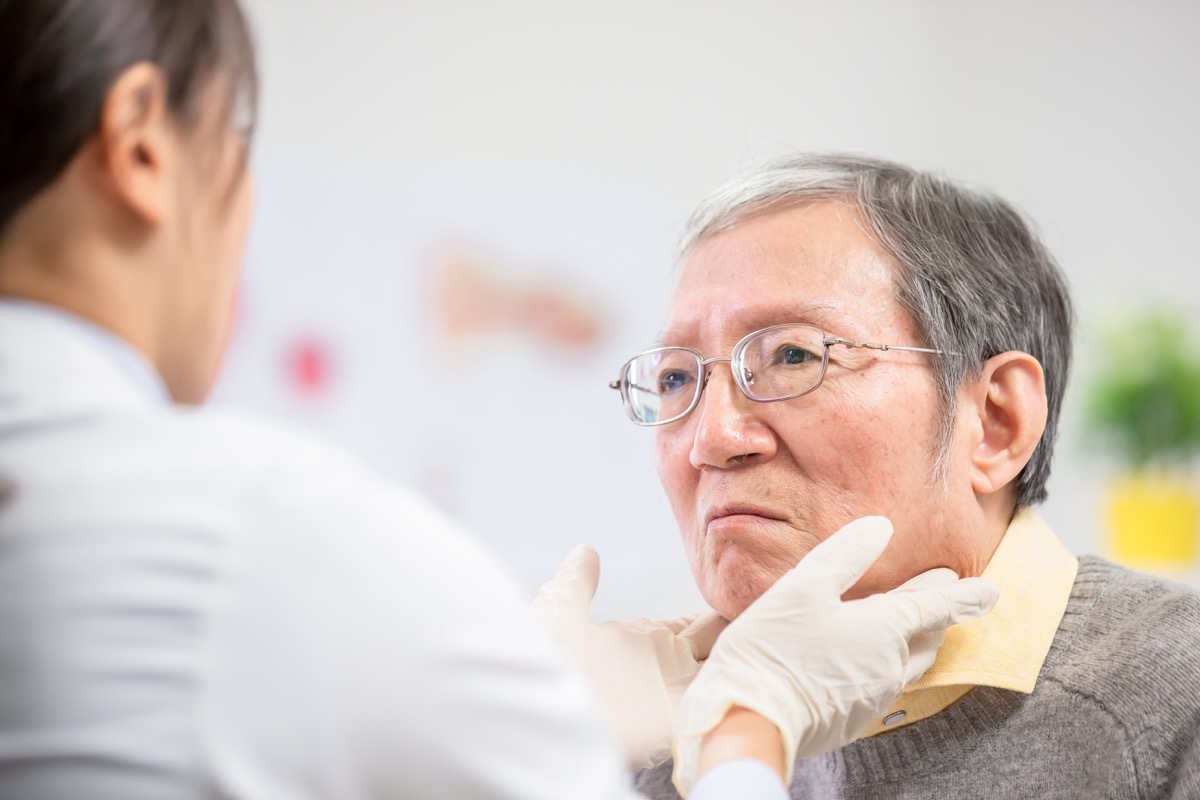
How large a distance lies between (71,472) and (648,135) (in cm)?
286

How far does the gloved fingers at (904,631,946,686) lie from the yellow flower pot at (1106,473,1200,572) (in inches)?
71.3

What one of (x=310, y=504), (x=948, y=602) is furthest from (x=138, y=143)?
(x=948, y=602)

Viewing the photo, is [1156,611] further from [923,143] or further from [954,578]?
[923,143]

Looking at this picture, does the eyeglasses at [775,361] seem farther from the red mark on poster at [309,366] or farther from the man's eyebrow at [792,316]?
the red mark on poster at [309,366]

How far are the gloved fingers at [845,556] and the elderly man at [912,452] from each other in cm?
7

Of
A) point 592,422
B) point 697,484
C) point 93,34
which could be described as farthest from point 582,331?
point 93,34

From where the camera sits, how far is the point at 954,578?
1.15 m

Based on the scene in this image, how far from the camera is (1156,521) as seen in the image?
103 inches

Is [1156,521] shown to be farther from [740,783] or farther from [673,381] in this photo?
[740,783]

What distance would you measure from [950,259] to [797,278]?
177 mm

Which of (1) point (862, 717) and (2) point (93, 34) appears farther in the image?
(1) point (862, 717)

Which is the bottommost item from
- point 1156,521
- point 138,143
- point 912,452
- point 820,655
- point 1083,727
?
point 1156,521

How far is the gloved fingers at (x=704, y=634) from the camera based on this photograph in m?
1.26

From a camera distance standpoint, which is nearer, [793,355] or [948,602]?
[948,602]
